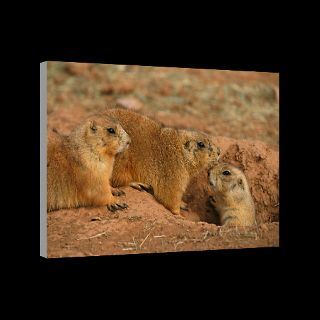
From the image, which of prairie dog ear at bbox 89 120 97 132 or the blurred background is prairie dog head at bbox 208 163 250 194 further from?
prairie dog ear at bbox 89 120 97 132

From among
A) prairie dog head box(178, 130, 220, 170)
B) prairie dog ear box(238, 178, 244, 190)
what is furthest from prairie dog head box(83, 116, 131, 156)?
prairie dog ear box(238, 178, 244, 190)

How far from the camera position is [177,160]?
698 cm

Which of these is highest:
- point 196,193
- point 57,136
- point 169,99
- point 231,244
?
point 169,99

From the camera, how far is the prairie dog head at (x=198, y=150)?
7031mm

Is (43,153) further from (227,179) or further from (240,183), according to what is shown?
(240,183)

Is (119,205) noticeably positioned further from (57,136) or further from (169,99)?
(169,99)

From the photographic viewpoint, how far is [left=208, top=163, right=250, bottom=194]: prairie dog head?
7141mm

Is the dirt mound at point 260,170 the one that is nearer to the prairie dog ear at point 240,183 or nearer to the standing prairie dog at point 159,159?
the prairie dog ear at point 240,183

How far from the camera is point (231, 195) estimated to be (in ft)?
23.6

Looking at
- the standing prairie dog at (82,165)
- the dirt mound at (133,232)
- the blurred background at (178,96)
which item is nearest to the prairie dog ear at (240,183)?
the dirt mound at (133,232)

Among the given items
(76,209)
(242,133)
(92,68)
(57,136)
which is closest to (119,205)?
(76,209)

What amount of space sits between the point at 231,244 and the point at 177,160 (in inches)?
41.5

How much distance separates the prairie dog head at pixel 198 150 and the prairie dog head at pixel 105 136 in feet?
2.39

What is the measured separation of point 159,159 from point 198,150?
43 cm
